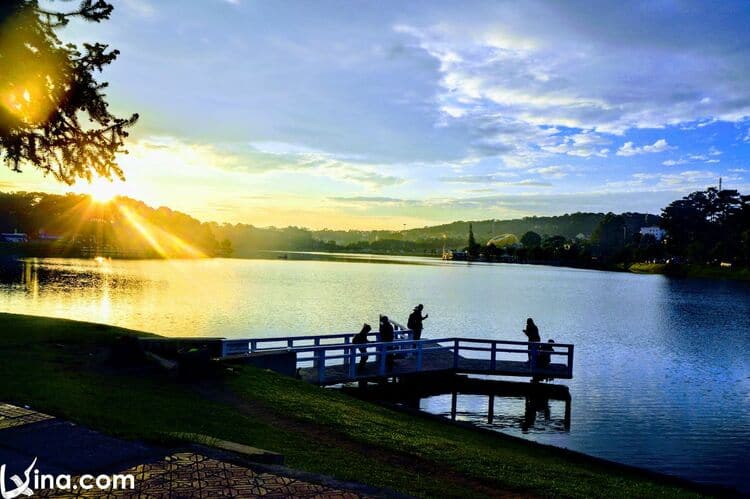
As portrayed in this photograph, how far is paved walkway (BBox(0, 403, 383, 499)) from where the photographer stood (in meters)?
6.62

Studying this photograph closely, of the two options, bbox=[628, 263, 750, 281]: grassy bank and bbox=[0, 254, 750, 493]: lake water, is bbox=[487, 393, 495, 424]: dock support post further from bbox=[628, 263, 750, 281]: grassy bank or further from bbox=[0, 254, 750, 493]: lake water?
bbox=[628, 263, 750, 281]: grassy bank

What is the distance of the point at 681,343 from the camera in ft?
143

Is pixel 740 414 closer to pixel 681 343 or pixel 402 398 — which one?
pixel 402 398

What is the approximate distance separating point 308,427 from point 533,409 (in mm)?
13624

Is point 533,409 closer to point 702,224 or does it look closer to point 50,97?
point 50,97

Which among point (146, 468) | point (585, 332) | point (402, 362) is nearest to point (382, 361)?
point (402, 362)

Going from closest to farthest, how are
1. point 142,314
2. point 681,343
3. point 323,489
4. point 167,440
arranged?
point 323,489, point 167,440, point 681,343, point 142,314

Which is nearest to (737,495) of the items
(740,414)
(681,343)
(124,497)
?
(740,414)

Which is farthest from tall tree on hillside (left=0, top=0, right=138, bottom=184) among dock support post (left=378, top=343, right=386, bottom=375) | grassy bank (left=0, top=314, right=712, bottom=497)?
dock support post (left=378, top=343, right=386, bottom=375)

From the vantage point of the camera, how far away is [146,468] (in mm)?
7355

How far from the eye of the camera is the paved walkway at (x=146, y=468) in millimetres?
6621

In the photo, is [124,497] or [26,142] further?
[26,142]

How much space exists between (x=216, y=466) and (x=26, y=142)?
46.4ft

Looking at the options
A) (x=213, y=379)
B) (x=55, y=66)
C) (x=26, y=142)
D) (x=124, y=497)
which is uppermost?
(x=55, y=66)
